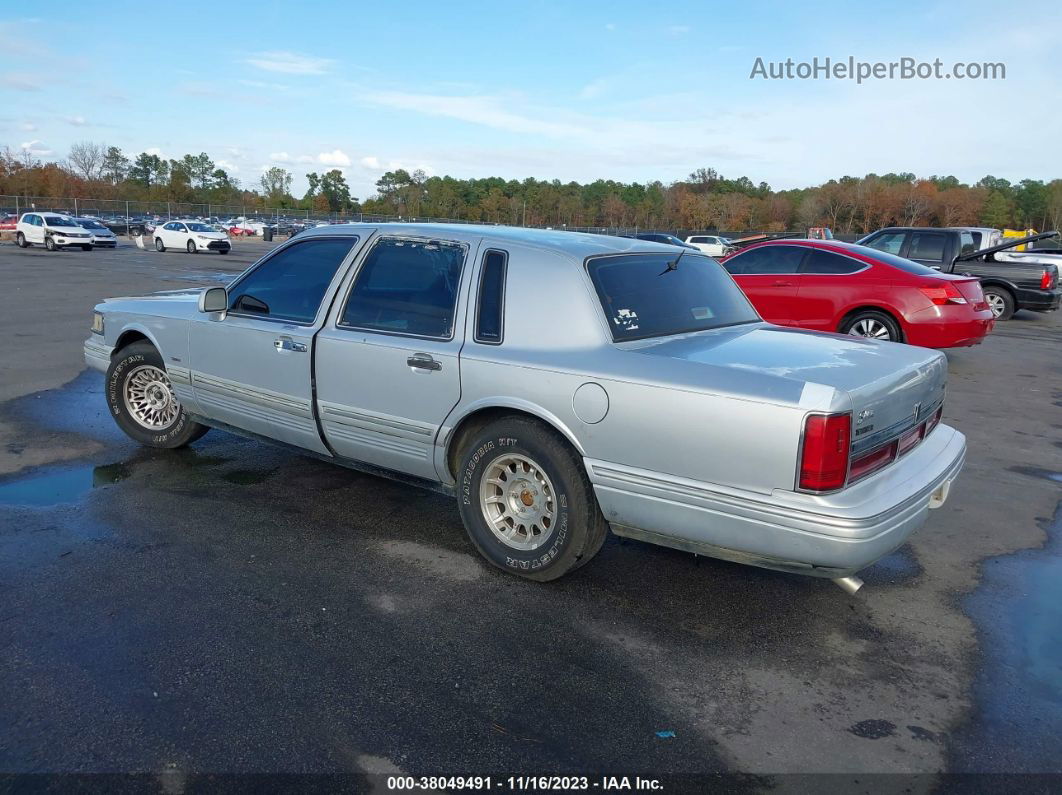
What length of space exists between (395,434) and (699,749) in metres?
2.26

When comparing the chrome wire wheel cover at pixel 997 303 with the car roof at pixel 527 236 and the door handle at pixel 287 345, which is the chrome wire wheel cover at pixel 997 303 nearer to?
the car roof at pixel 527 236

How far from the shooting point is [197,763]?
8.62 ft

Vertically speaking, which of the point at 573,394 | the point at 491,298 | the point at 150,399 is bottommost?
the point at 150,399

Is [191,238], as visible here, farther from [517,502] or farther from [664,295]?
[517,502]

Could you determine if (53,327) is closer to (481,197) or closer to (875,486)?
(875,486)

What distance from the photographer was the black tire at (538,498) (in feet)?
12.2

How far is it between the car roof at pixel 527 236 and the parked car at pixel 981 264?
1168 centimetres

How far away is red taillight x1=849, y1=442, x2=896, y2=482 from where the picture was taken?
3324 millimetres

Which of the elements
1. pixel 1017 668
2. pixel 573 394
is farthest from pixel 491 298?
pixel 1017 668

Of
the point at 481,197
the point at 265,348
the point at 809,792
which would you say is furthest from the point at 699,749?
the point at 481,197

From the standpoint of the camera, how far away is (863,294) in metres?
9.74

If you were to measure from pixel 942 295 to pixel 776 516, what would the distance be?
7466 mm

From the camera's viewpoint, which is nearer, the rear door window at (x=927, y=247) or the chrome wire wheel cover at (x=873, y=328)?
the chrome wire wheel cover at (x=873, y=328)

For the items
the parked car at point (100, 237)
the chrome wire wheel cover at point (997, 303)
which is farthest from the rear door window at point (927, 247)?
the parked car at point (100, 237)
